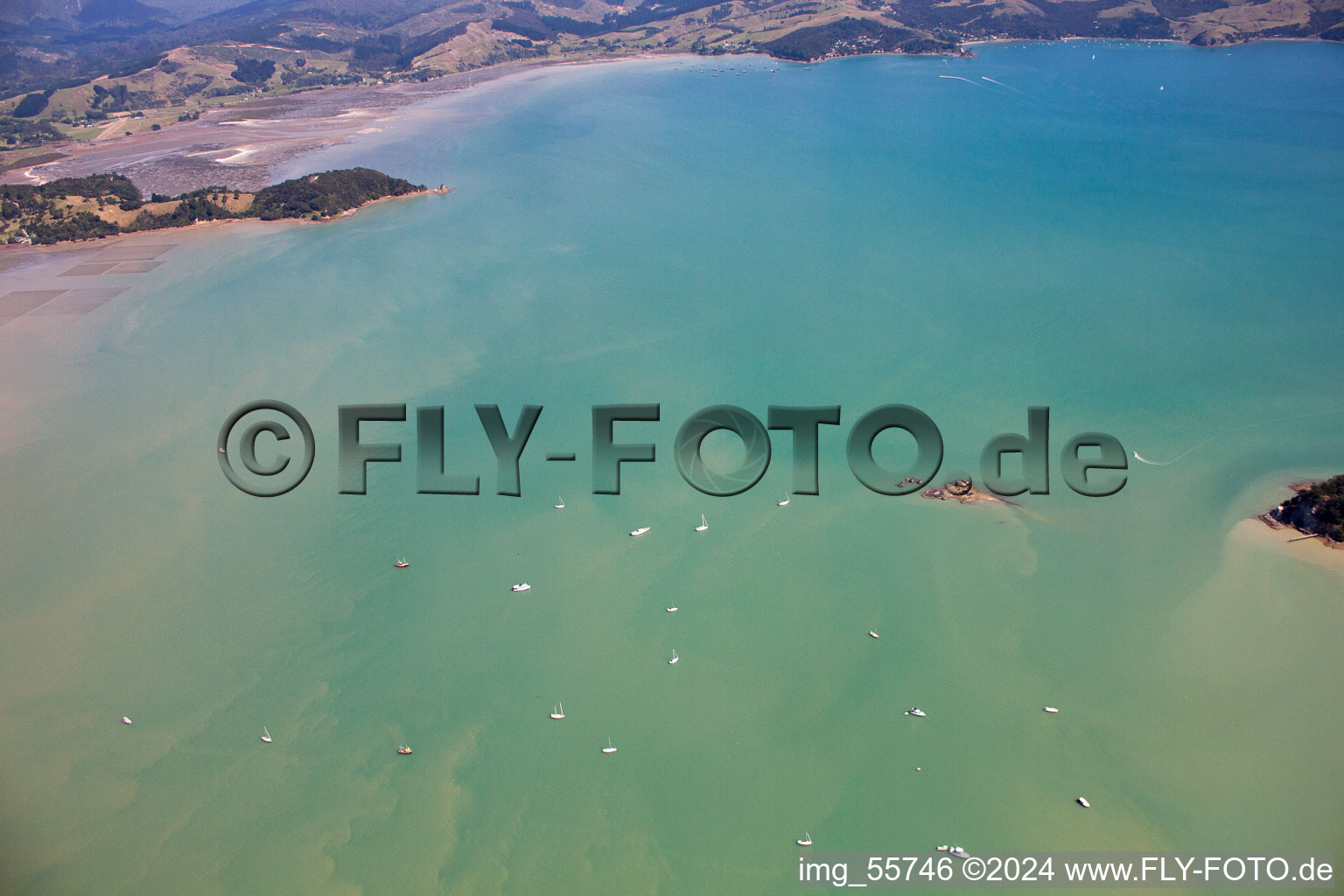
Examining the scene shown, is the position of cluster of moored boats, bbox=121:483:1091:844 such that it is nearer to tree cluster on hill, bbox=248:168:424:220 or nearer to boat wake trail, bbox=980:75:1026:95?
tree cluster on hill, bbox=248:168:424:220

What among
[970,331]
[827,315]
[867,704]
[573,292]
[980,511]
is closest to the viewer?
[867,704]

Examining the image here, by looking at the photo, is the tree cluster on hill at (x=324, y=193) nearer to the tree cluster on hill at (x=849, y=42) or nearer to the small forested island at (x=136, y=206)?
the small forested island at (x=136, y=206)

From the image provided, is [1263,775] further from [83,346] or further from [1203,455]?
[83,346]

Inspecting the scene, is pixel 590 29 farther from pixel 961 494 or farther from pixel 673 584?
pixel 673 584

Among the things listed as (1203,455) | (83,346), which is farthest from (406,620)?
(83,346)

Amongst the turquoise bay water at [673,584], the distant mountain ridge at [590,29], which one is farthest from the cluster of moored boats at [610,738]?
the distant mountain ridge at [590,29]

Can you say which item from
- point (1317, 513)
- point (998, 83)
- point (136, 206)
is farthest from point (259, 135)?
point (1317, 513)
